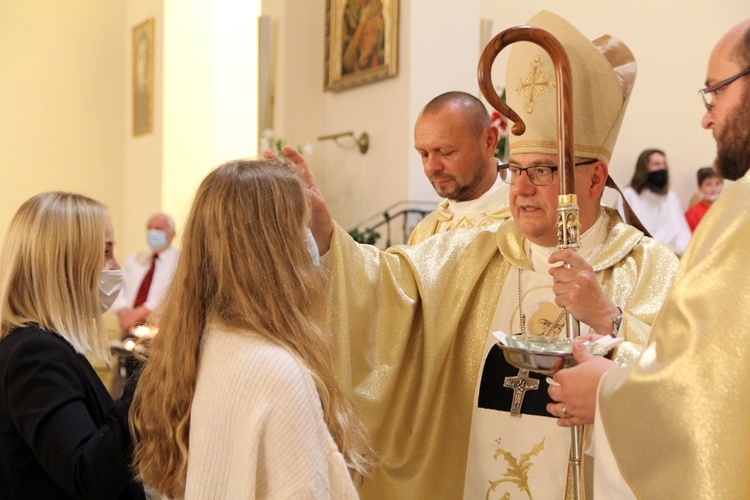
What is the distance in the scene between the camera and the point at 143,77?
35.4 feet

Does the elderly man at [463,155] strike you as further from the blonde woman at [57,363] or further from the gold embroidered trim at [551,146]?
the blonde woman at [57,363]

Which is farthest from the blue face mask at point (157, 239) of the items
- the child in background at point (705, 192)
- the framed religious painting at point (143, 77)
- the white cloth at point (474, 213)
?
the child in background at point (705, 192)

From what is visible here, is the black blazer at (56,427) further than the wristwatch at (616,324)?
No

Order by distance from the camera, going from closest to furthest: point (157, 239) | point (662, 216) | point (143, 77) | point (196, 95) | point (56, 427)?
point (56, 427)
point (157, 239)
point (662, 216)
point (143, 77)
point (196, 95)

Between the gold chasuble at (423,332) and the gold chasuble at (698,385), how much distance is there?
854mm

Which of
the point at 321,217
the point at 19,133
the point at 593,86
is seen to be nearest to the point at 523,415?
the point at 321,217

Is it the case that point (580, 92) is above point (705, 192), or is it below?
above

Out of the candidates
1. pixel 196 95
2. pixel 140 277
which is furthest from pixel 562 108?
pixel 196 95

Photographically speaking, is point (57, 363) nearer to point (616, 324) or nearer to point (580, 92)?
point (616, 324)

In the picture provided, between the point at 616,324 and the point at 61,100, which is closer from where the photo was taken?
the point at 616,324

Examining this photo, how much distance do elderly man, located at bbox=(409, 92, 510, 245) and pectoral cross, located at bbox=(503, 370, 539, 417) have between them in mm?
1424

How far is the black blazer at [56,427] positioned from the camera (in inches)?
76.9

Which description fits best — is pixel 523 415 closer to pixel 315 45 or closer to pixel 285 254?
pixel 285 254

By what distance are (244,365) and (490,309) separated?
1.25 metres
